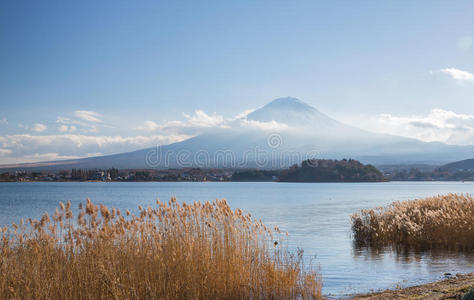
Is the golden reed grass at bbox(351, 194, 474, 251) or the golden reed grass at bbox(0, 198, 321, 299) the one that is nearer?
the golden reed grass at bbox(0, 198, 321, 299)

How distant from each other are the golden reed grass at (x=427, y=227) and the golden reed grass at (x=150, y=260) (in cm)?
888

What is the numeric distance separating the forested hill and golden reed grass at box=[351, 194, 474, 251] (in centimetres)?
12784

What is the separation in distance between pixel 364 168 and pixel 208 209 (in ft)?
490

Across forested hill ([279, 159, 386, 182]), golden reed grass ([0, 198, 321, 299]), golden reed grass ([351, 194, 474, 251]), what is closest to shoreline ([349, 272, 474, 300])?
golden reed grass ([0, 198, 321, 299])

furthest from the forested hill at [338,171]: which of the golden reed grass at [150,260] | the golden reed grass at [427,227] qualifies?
the golden reed grass at [150,260]

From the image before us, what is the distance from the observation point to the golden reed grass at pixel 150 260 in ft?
24.6

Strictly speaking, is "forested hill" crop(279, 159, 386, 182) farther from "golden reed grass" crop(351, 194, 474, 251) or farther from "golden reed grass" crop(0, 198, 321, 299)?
"golden reed grass" crop(0, 198, 321, 299)

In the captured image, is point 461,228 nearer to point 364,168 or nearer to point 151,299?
point 151,299

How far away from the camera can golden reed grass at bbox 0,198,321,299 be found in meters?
7.51

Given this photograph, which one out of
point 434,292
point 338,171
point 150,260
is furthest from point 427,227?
point 338,171

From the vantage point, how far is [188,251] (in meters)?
8.36

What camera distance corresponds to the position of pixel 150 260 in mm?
8164

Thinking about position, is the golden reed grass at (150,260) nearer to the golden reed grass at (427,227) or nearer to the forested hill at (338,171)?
the golden reed grass at (427,227)

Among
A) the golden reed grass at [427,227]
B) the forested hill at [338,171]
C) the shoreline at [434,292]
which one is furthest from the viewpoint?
the forested hill at [338,171]
